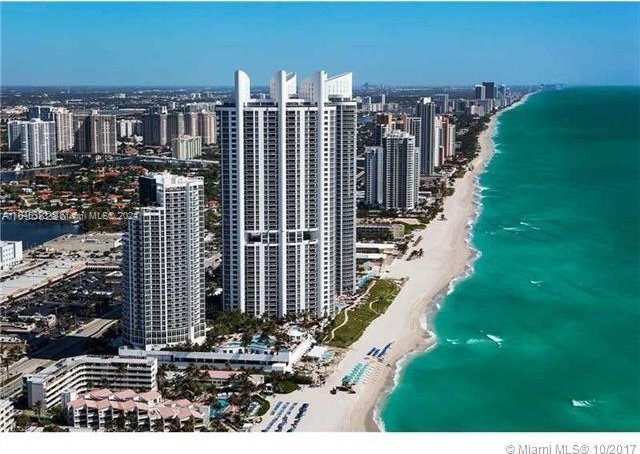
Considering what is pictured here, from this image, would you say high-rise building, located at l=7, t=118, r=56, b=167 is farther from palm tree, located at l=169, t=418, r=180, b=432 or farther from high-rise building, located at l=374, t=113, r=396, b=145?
palm tree, located at l=169, t=418, r=180, b=432

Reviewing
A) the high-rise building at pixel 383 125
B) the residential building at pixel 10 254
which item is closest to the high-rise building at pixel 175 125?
the high-rise building at pixel 383 125

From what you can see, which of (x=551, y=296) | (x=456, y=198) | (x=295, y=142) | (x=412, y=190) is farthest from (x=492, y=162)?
(x=295, y=142)

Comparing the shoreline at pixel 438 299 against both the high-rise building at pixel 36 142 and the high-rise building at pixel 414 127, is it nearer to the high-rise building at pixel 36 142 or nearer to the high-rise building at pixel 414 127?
the high-rise building at pixel 414 127

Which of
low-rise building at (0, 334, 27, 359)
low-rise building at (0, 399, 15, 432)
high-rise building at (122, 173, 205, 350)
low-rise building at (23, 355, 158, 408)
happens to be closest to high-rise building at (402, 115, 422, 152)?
high-rise building at (122, 173, 205, 350)

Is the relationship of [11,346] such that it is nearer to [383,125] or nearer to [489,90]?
[383,125]

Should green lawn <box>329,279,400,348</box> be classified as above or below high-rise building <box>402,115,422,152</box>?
below

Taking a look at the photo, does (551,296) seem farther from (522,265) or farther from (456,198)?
(456,198)
